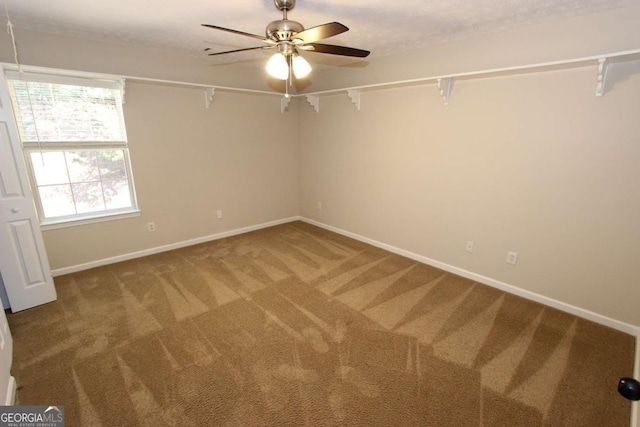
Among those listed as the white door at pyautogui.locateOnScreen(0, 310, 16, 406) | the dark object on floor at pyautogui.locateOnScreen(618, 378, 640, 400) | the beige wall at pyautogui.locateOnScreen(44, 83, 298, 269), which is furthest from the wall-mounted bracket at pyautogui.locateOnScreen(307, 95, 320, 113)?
the dark object on floor at pyautogui.locateOnScreen(618, 378, 640, 400)

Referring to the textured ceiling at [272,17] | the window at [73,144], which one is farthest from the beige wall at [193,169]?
the textured ceiling at [272,17]

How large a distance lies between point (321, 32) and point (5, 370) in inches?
110

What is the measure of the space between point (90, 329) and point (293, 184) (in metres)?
3.45

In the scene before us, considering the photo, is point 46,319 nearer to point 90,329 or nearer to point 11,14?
point 90,329

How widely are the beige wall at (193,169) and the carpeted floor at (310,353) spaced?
1.60 ft

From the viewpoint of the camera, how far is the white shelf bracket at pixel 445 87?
115 inches

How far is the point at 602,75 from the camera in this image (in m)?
2.12

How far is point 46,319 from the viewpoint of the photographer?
8.05 feet

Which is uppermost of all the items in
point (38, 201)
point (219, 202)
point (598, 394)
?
point (38, 201)

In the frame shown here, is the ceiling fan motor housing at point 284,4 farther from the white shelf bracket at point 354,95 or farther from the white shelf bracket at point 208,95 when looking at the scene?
the white shelf bracket at point 208,95

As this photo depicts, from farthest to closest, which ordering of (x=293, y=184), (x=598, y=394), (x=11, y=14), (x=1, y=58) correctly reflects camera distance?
(x=293, y=184)
(x=1, y=58)
(x=11, y=14)
(x=598, y=394)

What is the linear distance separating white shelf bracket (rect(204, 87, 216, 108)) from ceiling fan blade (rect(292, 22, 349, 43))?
2.26 metres

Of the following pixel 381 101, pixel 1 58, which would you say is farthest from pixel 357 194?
pixel 1 58

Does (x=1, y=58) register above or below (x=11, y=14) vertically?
below
